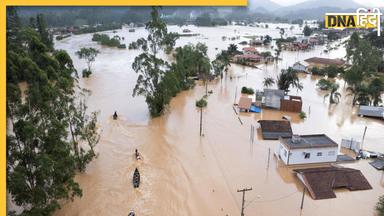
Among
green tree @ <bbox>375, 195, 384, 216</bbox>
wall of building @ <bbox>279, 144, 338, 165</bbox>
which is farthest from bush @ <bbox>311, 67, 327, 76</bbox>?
green tree @ <bbox>375, 195, 384, 216</bbox>

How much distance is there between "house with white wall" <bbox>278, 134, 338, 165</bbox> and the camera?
52.0 ft

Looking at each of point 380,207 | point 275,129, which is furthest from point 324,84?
point 380,207

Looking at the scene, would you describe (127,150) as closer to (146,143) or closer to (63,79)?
(146,143)

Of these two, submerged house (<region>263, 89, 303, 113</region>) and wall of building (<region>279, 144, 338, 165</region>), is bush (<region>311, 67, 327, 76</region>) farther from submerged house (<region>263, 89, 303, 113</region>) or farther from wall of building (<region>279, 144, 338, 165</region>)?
wall of building (<region>279, 144, 338, 165</region>)

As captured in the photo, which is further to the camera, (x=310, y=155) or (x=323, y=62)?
(x=323, y=62)

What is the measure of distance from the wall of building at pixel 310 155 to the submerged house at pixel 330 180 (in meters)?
1.33

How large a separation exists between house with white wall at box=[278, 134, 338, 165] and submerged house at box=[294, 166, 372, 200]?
53.6 inches

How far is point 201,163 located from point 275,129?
6328 millimetres

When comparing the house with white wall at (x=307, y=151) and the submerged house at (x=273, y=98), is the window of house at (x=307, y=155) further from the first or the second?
the submerged house at (x=273, y=98)

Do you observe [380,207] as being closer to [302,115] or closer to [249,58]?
[302,115]

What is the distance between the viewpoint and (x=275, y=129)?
1973 centimetres

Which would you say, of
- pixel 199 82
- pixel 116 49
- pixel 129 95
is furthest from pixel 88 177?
pixel 116 49

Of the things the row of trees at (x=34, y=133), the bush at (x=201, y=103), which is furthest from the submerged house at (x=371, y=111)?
the row of trees at (x=34, y=133)

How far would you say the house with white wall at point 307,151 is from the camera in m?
15.8
